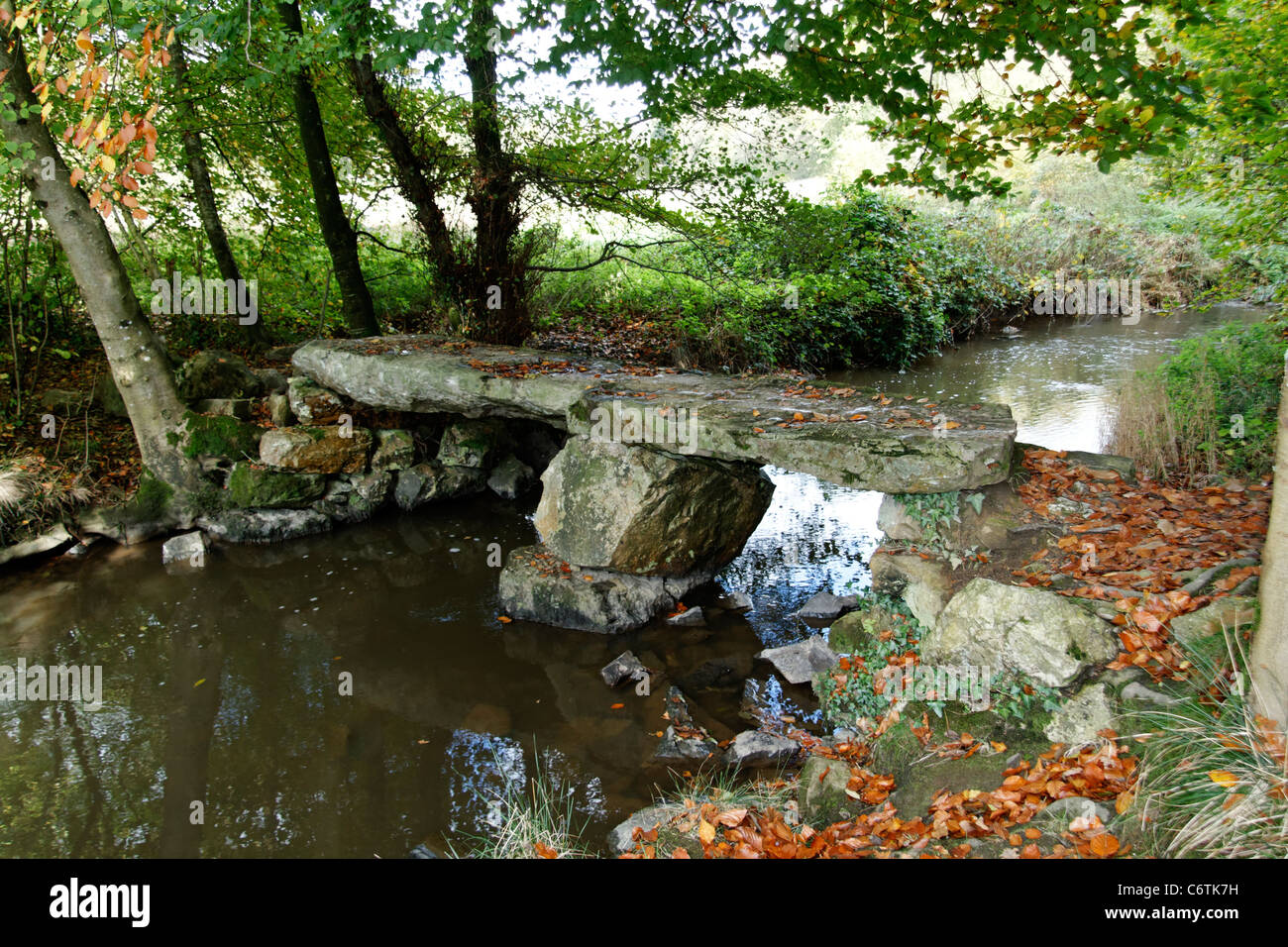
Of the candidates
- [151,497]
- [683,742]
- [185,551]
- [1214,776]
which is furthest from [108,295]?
[1214,776]

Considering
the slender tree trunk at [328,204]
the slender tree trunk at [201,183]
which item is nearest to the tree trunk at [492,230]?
the slender tree trunk at [328,204]

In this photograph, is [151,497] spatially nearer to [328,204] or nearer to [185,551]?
[185,551]

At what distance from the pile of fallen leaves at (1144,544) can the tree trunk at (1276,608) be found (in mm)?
449

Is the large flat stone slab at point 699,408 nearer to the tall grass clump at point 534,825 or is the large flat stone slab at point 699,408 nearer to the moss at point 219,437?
the moss at point 219,437

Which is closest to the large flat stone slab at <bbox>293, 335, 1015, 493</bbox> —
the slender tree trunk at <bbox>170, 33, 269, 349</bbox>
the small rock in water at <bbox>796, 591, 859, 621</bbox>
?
the small rock in water at <bbox>796, 591, 859, 621</bbox>

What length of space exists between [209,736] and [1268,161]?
957 cm

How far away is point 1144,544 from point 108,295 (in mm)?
9414

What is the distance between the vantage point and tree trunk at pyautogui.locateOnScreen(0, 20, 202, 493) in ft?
22.2

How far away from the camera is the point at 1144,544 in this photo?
406cm

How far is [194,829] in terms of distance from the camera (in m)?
4.11

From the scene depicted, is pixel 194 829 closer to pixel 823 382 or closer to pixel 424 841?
pixel 424 841

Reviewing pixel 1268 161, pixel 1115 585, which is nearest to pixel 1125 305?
pixel 1268 161

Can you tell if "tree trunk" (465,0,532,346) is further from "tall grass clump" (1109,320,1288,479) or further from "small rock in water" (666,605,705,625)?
"tall grass clump" (1109,320,1288,479)

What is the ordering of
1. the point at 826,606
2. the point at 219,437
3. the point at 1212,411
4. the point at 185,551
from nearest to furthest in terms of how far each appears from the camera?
the point at 1212,411 → the point at 826,606 → the point at 185,551 → the point at 219,437
